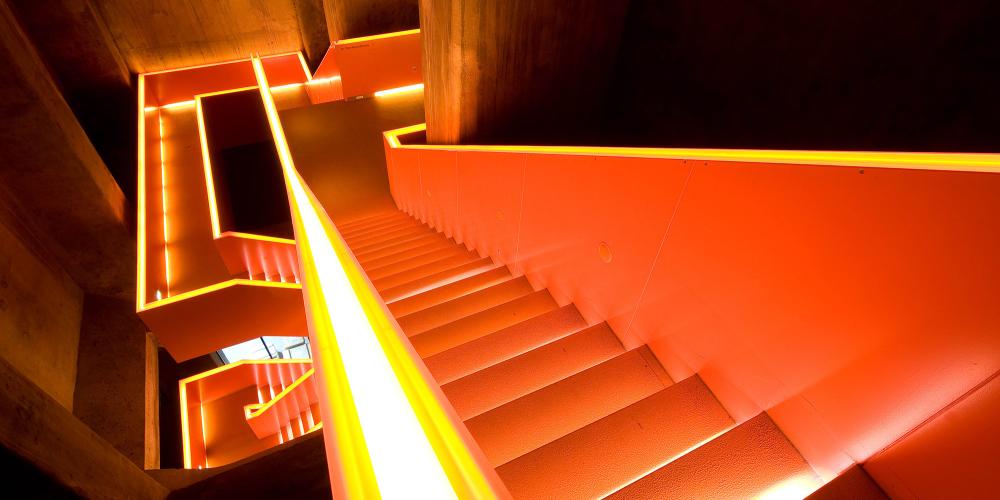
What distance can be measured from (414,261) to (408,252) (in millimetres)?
452

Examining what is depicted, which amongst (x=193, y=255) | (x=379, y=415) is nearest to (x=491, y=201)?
(x=379, y=415)

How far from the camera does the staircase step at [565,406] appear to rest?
65.6 inches

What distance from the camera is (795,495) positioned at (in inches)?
54.3

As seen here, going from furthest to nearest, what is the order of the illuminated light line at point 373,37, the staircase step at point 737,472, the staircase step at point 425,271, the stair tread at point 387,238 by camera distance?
the illuminated light line at point 373,37 < the stair tread at point 387,238 < the staircase step at point 425,271 < the staircase step at point 737,472

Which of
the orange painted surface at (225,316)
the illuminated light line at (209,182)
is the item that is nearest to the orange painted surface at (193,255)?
the orange painted surface at (225,316)

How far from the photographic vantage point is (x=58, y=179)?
5.23 m

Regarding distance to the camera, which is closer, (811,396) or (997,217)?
(997,217)

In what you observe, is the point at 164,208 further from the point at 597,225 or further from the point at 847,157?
the point at 847,157

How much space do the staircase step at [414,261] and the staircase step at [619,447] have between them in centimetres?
256

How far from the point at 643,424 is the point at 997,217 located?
1138mm

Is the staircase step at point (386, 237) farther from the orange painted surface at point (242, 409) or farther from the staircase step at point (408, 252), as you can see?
the orange painted surface at point (242, 409)

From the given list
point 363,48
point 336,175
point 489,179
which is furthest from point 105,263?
point 489,179

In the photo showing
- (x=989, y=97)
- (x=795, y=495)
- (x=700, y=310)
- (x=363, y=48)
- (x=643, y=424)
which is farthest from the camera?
(x=363, y=48)

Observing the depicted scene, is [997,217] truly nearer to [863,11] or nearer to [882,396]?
[882,396]
